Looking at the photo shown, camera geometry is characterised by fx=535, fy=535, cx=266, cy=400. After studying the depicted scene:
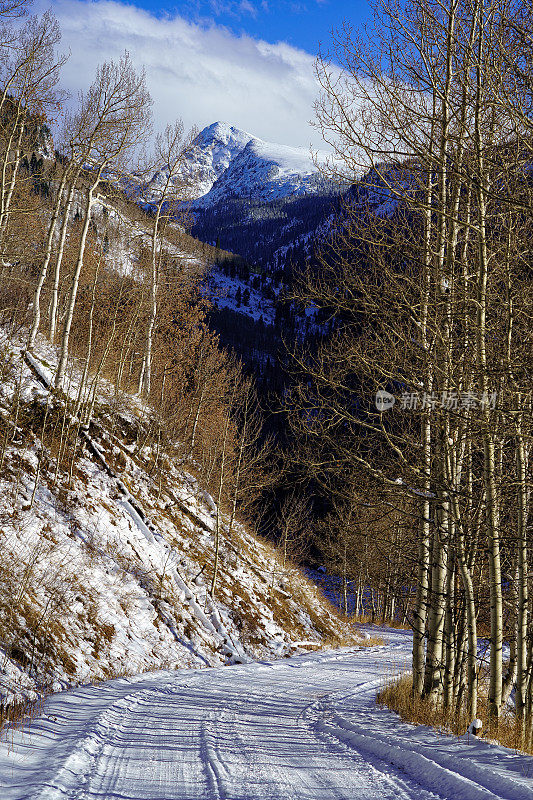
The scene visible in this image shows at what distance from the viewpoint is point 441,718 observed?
7.86 meters

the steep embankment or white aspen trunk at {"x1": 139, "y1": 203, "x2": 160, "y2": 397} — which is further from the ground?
white aspen trunk at {"x1": 139, "y1": 203, "x2": 160, "y2": 397}

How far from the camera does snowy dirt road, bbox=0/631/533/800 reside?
4820mm

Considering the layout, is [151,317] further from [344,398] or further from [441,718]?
[441,718]

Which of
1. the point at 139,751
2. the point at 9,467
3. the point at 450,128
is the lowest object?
the point at 139,751

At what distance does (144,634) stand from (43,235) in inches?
1080

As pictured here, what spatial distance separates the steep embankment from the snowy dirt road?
1559 mm

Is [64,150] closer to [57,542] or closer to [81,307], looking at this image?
[81,307]

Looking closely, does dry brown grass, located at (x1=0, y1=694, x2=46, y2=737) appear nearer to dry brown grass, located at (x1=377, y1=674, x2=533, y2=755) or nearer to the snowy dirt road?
the snowy dirt road

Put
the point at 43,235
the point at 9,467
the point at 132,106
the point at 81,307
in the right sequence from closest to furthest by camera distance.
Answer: the point at 9,467
the point at 132,106
the point at 81,307
the point at 43,235

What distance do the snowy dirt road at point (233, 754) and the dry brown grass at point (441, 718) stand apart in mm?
290

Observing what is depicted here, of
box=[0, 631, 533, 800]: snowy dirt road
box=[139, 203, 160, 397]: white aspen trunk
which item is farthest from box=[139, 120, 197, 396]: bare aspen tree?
box=[0, 631, 533, 800]: snowy dirt road

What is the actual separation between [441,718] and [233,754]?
3511 mm

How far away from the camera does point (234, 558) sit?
21328mm

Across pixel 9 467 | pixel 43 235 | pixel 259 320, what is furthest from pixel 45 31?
pixel 259 320
